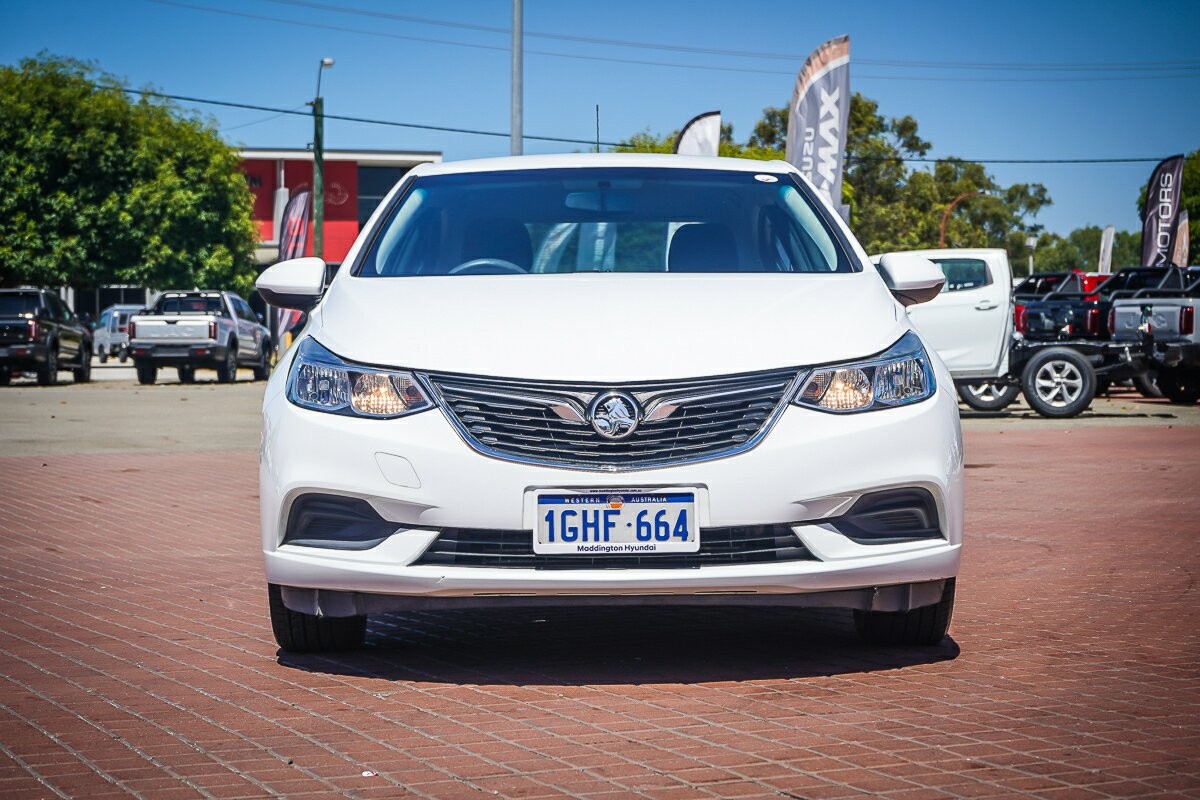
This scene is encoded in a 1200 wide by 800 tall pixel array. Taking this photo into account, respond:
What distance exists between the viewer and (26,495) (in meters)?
11.3

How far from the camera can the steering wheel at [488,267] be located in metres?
5.98

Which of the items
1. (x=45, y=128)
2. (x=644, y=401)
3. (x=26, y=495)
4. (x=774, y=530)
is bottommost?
(x=26, y=495)

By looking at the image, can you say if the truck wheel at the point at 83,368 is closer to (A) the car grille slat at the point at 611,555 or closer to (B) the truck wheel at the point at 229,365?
(B) the truck wheel at the point at 229,365

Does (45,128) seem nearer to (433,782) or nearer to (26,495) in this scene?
(26,495)

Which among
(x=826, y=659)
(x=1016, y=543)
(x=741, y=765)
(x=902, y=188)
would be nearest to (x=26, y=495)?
(x=1016, y=543)

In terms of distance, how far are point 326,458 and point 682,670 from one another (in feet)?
4.42

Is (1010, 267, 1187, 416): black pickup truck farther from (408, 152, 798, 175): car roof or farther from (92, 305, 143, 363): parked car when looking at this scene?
(92, 305, 143, 363): parked car

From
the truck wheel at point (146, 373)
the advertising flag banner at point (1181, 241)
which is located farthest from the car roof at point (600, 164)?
the advertising flag banner at point (1181, 241)

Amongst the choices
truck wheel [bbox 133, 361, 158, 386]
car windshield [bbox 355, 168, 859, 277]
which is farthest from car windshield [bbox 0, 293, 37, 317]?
car windshield [bbox 355, 168, 859, 277]

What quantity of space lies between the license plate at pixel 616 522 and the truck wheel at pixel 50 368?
2867 centimetres

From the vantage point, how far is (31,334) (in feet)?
101

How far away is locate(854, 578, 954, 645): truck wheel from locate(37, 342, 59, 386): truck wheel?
28.3 meters

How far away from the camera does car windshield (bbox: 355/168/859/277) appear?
5.99 meters

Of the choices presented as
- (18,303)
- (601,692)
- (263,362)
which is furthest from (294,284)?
(263,362)
